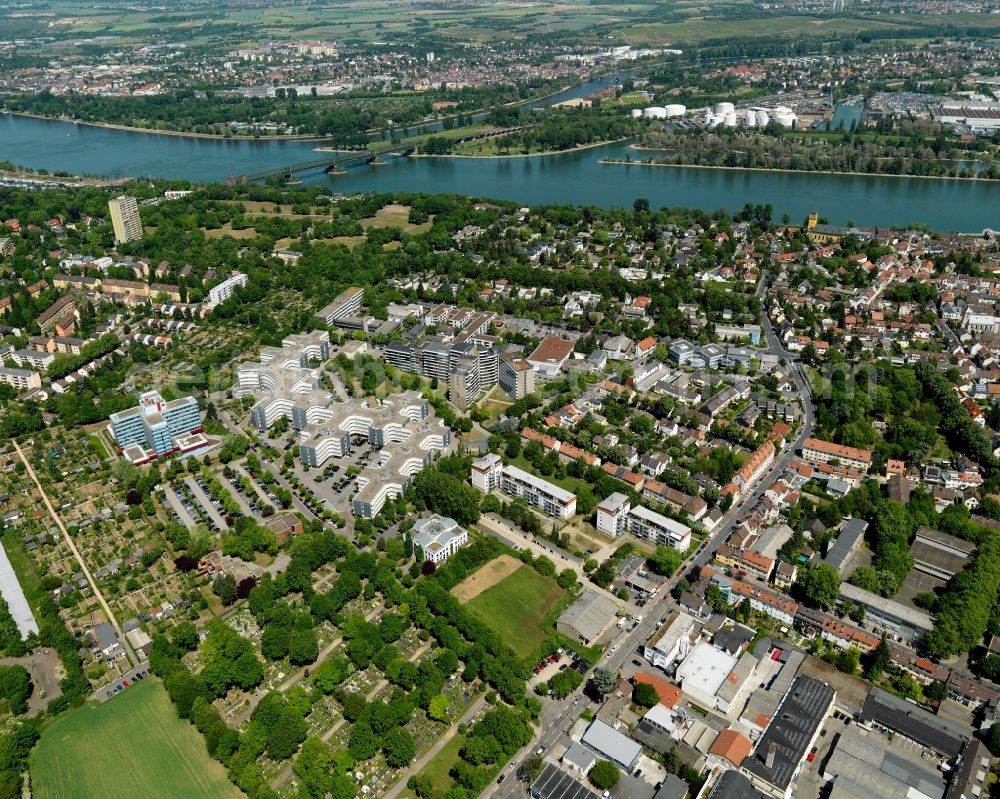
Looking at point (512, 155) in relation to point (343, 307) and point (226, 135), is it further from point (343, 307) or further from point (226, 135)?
point (343, 307)

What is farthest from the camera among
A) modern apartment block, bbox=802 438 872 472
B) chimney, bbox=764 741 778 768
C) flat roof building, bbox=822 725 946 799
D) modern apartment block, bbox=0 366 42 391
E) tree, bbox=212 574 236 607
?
modern apartment block, bbox=0 366 42 391

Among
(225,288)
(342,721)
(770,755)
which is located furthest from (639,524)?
(225,288)

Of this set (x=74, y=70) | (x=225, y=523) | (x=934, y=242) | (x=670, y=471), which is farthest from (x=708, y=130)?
(x=74, y=70)

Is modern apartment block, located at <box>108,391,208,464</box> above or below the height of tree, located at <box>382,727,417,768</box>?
above

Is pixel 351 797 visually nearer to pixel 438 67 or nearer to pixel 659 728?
pixel 659 728

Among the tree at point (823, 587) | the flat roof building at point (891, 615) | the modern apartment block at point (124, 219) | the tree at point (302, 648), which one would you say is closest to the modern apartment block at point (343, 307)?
the modern apartment block at point (124, 219)

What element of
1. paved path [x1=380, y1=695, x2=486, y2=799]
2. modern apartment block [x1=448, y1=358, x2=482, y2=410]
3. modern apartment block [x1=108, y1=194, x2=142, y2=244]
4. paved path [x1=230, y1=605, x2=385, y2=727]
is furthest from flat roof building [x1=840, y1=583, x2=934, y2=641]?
modern apartment block [x1=108, y1=194, x2=142, y2=244]

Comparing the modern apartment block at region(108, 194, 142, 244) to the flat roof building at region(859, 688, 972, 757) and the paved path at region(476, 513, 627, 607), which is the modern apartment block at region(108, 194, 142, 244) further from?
the flat roof building at region(859, 688, 972, 757)
